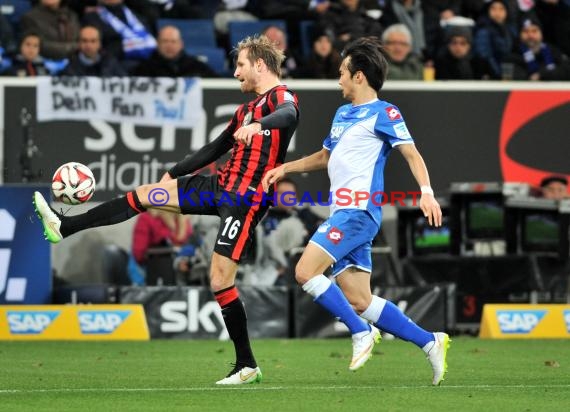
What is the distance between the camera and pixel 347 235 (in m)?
8.72

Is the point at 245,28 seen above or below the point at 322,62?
above

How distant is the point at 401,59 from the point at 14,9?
5.29 metres

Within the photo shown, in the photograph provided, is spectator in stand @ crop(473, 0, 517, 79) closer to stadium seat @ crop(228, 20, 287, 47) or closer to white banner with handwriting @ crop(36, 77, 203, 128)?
stadium seat @ crop(228, 20, 287, 47)

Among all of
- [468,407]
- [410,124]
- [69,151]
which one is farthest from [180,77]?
[468,407]

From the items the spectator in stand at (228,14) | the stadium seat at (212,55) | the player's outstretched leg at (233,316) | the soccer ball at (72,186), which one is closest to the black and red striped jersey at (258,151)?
the player's outstretched leg at (233,316)

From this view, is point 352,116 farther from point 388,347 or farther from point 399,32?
point 399,32

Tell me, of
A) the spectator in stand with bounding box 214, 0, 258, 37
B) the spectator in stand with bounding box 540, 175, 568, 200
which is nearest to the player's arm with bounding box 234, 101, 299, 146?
the spectator in stand with bounding box 540, 175, 568, 200

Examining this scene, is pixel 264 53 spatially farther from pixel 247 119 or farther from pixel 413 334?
pixel 413 334

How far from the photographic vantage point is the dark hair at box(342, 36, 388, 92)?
8969 mm

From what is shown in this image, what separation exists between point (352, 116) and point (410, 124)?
7837mm

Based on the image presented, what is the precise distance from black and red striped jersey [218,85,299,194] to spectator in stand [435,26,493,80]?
28.9 feet

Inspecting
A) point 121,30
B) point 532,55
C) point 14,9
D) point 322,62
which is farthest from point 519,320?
point 14,9

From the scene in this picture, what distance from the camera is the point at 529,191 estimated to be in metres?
16.5

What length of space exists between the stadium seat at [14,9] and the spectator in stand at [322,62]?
3893mm
